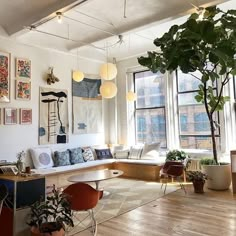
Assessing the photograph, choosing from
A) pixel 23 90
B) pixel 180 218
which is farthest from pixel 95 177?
pixel 23 90

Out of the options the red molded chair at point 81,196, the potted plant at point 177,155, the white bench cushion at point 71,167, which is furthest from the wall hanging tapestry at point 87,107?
the red molded chair at point 81,196

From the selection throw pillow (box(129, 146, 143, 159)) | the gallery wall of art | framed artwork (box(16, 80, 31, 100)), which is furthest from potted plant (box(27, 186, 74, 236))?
throw pillow (box(129, 146, 143, 159))

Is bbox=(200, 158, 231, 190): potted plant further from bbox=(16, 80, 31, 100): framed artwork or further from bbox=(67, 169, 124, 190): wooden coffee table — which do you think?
bbox=(16, 80, 31, 100): framed artwork

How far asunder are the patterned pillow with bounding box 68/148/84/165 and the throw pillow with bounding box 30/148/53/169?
0.61 meters

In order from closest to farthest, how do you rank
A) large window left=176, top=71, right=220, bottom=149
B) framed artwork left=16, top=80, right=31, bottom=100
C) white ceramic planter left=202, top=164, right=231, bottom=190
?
white ceramic planter left=202, top=164, right=231, bottom=190 → framed artwork left=16, top=80, right=31, bottom=100 → large window left=176, top=71, right=220, bottom=149

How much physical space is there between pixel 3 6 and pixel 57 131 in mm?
3161

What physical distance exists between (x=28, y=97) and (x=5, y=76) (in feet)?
2.35

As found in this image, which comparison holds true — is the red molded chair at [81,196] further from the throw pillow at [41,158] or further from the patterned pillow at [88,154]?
the patterned pillow at [88,154]

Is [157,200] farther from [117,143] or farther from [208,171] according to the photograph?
[117,143]

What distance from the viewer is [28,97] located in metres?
6.14

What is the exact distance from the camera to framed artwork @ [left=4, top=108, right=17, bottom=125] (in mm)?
5681

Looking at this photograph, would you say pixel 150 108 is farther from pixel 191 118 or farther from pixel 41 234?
pixel 41 234

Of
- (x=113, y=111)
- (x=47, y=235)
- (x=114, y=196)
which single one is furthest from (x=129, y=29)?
(x=47, y=235)

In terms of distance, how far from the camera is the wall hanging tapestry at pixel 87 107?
727cm
